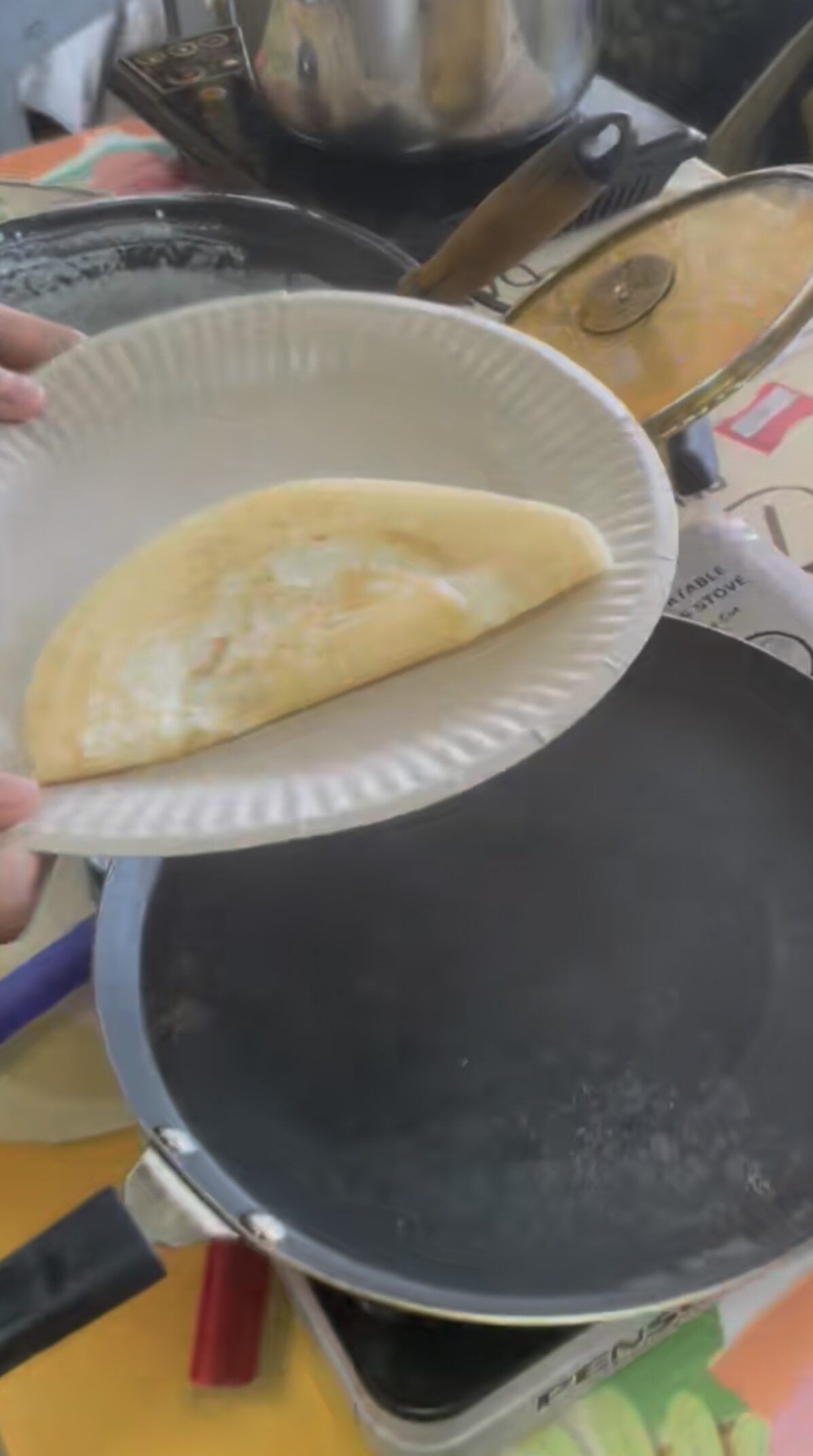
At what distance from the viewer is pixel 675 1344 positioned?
0.38 metres

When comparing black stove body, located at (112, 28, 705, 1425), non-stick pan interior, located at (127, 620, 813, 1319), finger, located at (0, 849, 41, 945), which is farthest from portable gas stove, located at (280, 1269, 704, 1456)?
black stove body, located at (112, 28, 705, 1425)

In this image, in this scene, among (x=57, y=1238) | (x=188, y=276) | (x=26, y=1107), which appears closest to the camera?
(x=57, y=1238)

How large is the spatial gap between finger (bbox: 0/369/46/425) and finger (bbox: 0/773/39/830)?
17 cm

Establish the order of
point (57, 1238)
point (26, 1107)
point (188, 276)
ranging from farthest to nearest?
1. point (188, 276)
2. point (26, 1107)
3. point (57, 1238)

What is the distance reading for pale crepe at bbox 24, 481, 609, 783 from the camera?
39 cm

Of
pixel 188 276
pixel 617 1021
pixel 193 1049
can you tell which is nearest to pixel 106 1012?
pixel 193 1049

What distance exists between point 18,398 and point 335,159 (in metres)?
0.41

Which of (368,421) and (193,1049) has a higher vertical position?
(368,421)

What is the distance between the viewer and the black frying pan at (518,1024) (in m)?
0.35

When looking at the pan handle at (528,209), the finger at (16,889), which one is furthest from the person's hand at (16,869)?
the pan handle at (528,209)

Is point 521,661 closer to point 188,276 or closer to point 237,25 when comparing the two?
point 188,276

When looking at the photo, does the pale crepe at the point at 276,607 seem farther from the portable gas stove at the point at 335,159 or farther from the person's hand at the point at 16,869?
the portable gas stove at the point at 335,159

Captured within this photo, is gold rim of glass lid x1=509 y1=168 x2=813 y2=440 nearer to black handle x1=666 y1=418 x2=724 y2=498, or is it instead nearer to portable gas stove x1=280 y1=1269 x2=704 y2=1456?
black handle x1=666 y1=418 x2=724 y2=498

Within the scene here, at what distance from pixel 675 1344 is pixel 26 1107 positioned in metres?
0.23
